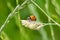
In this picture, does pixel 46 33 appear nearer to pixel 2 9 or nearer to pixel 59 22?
pixel 59 22

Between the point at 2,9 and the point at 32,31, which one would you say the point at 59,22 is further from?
the point at 2,9

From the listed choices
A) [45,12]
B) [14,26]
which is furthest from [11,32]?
[45,12]

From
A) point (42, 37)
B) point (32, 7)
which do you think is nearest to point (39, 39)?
point (42, 37)

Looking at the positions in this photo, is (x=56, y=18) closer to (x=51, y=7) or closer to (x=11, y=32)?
(x=51, y=7)

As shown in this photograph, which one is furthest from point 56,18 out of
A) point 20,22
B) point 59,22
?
point 20,22

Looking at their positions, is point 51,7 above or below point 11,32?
above
